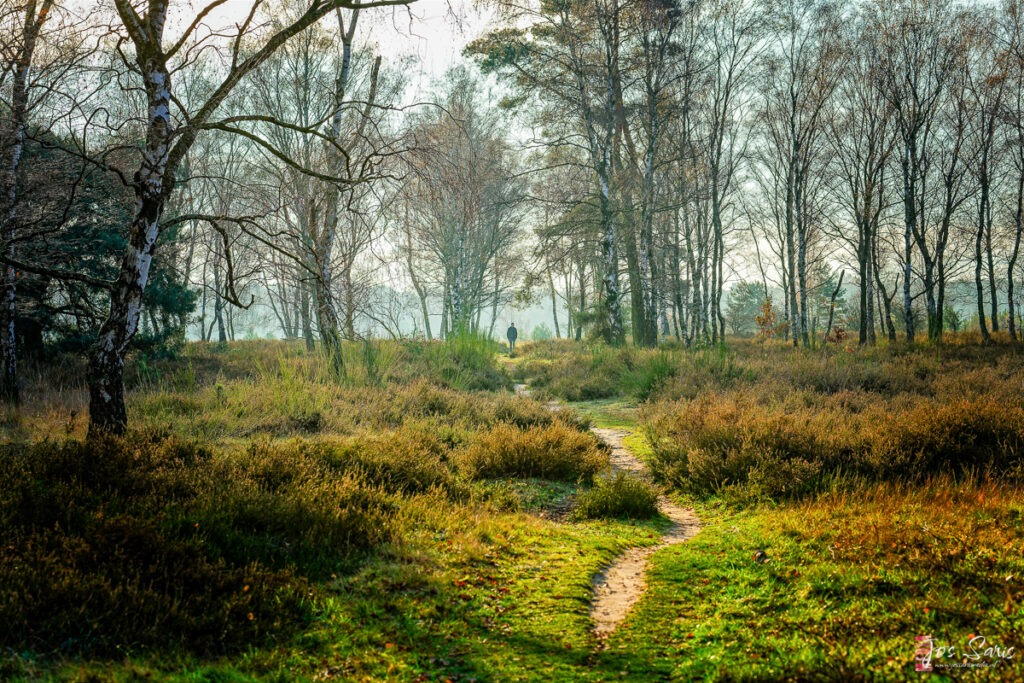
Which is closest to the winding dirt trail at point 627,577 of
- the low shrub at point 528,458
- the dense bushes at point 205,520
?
the low shrub at point 528,458

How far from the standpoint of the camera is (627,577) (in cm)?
Answer: 507

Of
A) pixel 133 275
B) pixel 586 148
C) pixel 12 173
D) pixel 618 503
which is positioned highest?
pixel 586 148

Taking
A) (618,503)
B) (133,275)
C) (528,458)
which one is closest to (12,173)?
(133,275)

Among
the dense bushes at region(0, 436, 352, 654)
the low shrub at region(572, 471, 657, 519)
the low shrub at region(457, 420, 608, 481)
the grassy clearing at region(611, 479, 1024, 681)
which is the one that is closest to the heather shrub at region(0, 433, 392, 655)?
the dense bushes at region(0, 436, 352, 654)

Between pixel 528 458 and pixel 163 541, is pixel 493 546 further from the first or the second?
pixel 528 458

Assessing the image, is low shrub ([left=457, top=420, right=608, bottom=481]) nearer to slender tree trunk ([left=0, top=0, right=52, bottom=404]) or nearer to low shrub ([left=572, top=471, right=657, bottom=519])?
low shrub ([left=572, top=471, right=657, bottom=519])

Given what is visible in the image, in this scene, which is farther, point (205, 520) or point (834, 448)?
point (834, 448)

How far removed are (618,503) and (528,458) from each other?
5.85 feet

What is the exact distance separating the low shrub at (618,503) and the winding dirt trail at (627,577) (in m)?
0.35

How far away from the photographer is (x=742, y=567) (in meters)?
4.89

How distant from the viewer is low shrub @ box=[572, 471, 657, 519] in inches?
266

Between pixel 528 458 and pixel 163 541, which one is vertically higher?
pixel 163 541

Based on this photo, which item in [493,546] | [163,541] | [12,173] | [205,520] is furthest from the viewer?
[12,173]

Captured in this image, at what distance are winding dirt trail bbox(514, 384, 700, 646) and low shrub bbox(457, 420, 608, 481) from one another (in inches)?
46.5
